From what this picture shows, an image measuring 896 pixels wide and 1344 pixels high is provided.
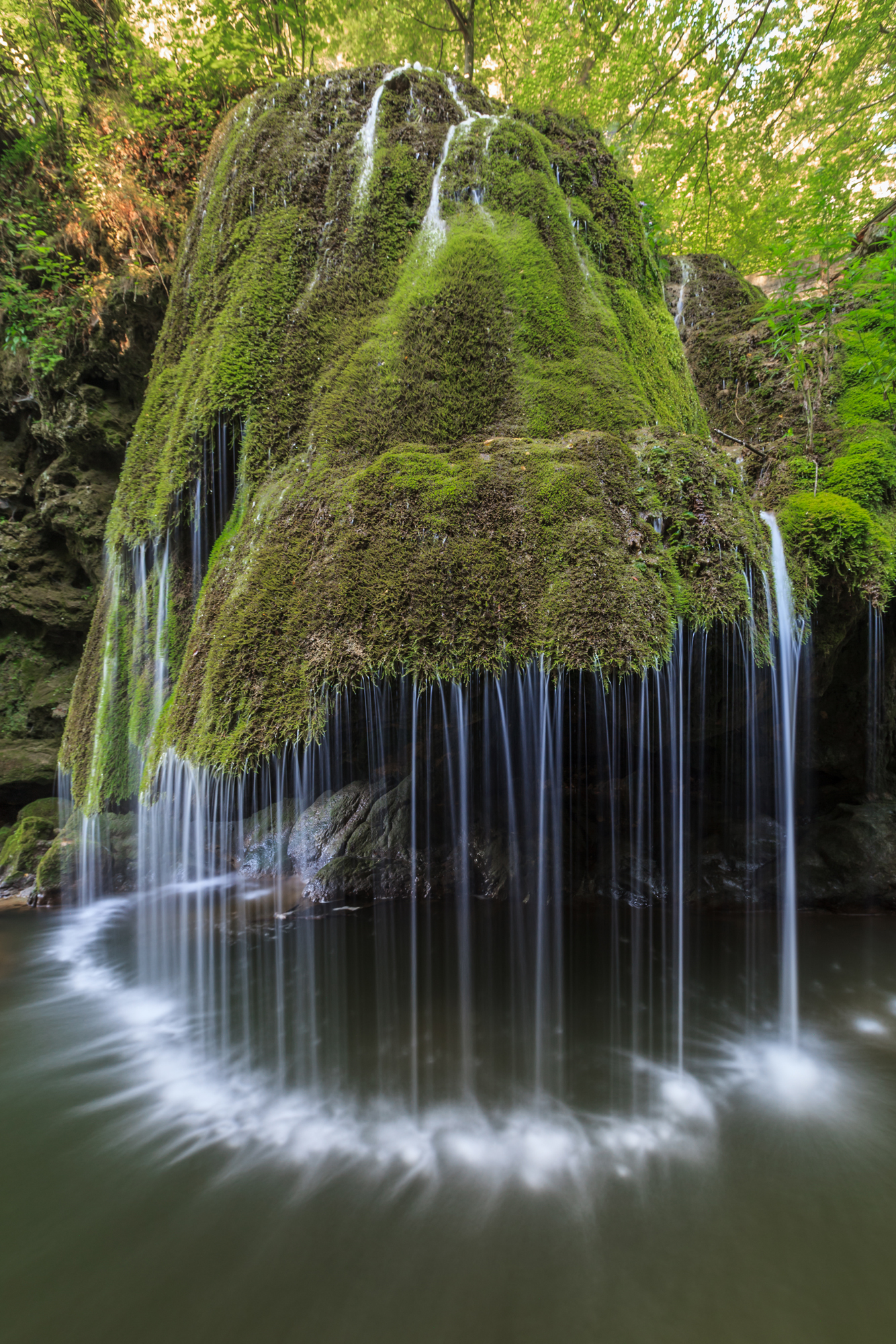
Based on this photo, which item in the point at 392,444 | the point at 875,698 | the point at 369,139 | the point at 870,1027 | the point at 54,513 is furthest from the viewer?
the point at 54,513

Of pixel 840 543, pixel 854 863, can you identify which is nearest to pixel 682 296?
pixel 840 543

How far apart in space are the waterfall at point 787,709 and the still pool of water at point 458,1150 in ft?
0.35

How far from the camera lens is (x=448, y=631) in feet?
10.3

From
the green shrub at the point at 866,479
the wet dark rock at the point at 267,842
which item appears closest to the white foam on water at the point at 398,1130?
the wet dark rock at the point at 267,842

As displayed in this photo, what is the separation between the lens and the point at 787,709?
421cm

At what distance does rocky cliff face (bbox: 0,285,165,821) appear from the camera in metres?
7.43

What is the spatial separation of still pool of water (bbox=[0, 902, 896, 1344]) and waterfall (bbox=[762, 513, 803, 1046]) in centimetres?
11

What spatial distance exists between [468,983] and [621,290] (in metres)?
6.47

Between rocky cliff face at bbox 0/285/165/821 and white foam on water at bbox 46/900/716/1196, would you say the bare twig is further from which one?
rocky cliff face at bbox 0/285/165/821

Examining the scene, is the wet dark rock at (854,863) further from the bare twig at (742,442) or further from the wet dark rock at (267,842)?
the wet dark rock at (267,842)

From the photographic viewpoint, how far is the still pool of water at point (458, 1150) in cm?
220

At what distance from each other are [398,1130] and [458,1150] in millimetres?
364

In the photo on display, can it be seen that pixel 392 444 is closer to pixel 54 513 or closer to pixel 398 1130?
pixel 398 1130

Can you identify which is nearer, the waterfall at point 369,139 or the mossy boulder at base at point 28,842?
the waterfall at point 369,139
